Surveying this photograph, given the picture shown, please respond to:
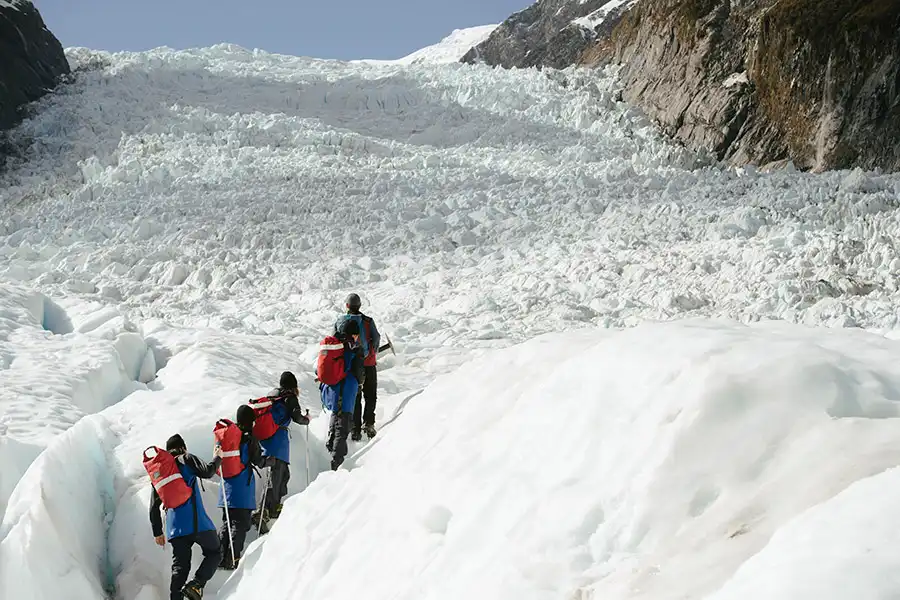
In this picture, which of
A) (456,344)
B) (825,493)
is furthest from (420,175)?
(825,493)

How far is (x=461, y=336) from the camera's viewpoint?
10109 millimetres

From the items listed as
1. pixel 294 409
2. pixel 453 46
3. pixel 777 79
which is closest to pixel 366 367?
pixel 294 409

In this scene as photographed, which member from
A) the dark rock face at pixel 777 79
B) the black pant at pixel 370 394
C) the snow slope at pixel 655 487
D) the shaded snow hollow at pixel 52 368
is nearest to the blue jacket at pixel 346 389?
the black pant at pixel 370 394

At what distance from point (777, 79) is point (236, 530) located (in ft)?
61.5

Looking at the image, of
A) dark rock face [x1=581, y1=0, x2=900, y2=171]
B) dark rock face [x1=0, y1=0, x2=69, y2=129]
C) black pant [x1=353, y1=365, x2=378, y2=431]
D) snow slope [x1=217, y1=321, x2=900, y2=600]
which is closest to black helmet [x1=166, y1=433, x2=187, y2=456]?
snow slope [x1=217, y1=321, x2=900, y2=600]

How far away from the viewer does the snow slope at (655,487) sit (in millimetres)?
2211

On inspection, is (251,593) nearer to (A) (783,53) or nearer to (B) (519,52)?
(A) (783,53)

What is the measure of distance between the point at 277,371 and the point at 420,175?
11231 mm

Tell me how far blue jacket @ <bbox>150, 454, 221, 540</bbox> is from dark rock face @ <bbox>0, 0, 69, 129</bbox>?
987 inches

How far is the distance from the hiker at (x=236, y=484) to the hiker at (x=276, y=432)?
0.27 metres

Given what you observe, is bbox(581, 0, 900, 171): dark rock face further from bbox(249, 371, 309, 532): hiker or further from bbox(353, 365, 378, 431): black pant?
bbox(249, 371, 309, 532): hiker

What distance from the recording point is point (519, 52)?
54.7m

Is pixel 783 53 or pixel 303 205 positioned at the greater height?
pixel 783 53

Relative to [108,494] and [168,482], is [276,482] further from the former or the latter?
[108,494]
